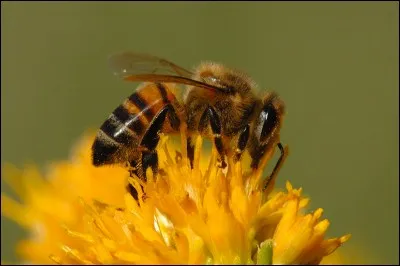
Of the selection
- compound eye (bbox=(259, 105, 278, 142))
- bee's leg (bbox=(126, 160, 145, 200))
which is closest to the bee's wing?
compound eye (bbox=(259, 105, 278, 142))

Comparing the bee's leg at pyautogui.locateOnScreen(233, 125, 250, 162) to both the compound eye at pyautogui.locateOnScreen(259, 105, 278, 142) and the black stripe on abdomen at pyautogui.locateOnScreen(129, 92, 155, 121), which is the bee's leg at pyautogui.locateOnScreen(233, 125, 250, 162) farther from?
the black stripe on abdomen at pyautogui.locateOnScreen(129, 92, 155, 121)

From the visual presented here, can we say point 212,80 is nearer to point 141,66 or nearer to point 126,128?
point 126,128

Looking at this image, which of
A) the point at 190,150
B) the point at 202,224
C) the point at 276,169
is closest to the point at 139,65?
the point at 190,150

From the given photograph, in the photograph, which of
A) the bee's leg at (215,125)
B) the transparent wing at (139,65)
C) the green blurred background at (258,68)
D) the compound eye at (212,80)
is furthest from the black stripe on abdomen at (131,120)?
the green blurred background at (258,68)

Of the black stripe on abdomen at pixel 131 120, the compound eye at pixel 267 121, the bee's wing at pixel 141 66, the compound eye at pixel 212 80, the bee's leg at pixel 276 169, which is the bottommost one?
the bee's leg at pixel 276 169

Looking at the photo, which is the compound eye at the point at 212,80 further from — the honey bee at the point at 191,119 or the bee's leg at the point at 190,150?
the bee's leg at the point at 190,150

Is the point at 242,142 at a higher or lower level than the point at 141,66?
lower
